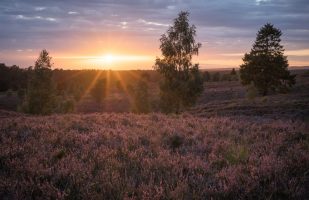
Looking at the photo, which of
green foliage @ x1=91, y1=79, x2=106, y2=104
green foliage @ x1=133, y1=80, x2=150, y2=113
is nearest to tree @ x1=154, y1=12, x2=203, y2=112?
green foliage @ x1=133, y1=80, x2=150, y2=113

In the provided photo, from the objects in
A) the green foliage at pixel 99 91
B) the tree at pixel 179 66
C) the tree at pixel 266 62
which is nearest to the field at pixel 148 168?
Result: the tree at pixel 179 66

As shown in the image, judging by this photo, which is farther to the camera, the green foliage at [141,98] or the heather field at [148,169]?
the green foliage at [141,98]

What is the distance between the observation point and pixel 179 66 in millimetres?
40844

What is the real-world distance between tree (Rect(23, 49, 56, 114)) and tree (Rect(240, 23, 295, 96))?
34237 mm

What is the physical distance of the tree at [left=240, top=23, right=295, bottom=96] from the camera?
5716 cm

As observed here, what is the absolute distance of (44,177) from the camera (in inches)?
289

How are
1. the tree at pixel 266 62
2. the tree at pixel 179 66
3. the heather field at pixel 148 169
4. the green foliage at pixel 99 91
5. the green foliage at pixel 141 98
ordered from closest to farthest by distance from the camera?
the heather field at pixel 148 169 → the tree at pixel 179 66 → the tree at pixel 266 62 → the green foliage at pixel 141 98 → the green foliage at pixel 99 91

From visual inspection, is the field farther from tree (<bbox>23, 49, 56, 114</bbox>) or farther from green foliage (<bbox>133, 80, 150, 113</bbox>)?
green foliage (<bbox>133, 80, 150, 113</bbox>)

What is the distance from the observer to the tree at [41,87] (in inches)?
2293

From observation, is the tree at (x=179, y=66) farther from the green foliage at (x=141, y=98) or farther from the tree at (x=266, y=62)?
the green foliage at (x=141, y=98)

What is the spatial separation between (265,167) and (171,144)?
399 cm

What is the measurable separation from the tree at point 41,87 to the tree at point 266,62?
34.2m

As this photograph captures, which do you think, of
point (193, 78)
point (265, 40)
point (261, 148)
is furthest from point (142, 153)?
point (265, 40)

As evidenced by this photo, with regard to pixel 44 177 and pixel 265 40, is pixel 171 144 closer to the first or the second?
pixel 44 177
